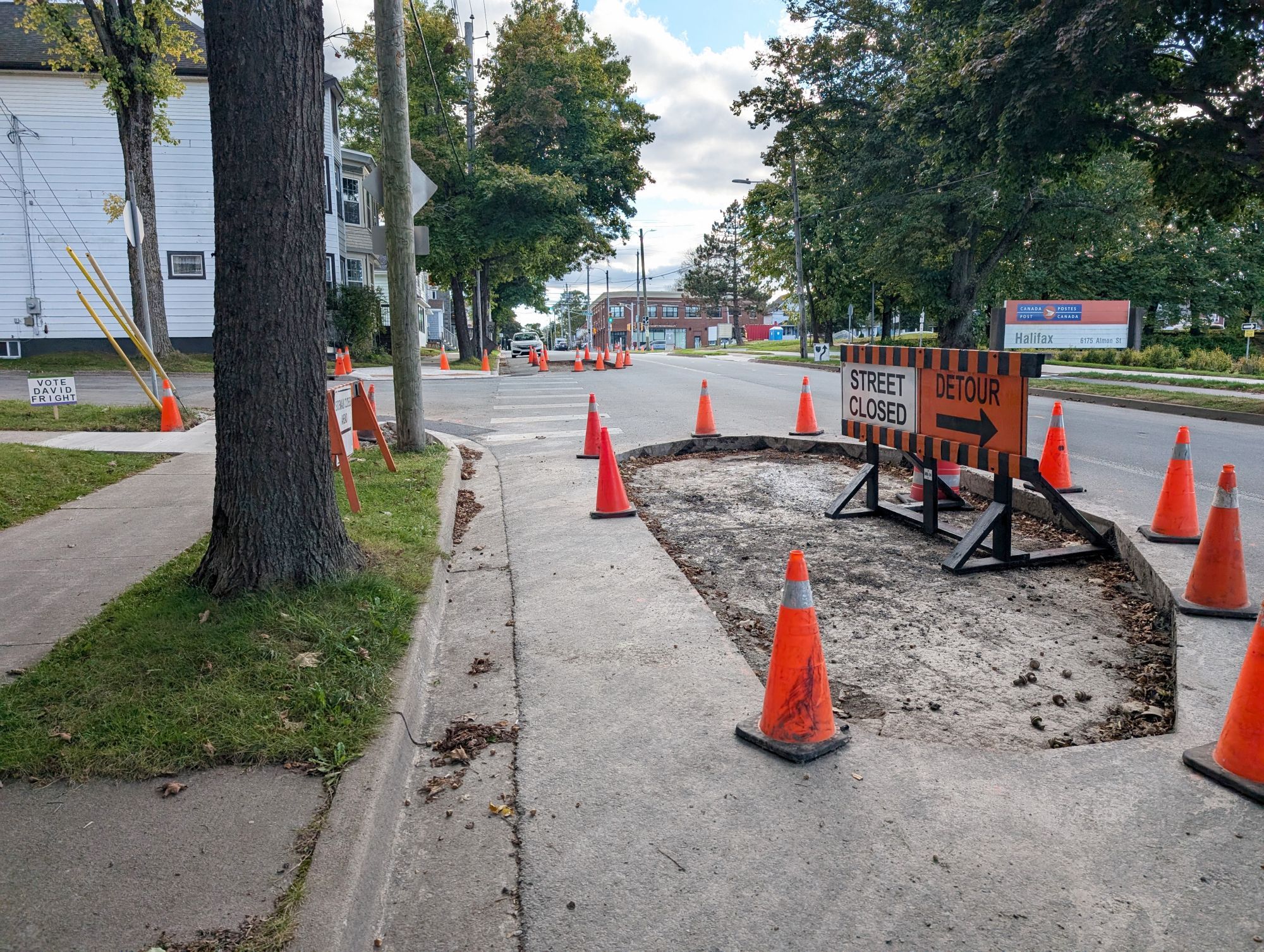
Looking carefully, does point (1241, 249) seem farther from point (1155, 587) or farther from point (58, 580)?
point (58, 580)

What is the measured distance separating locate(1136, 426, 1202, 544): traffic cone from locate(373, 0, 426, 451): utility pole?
7.52m

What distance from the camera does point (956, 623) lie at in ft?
17.0

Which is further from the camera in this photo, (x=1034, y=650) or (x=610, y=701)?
(x=1034, y=650)

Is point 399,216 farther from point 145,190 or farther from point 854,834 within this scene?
point 145,190

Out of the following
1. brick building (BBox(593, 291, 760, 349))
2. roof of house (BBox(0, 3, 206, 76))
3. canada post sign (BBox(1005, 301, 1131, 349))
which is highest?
roof of house (BBox(0, 3, 206, 76))

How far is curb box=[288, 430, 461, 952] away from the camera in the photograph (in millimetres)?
2502

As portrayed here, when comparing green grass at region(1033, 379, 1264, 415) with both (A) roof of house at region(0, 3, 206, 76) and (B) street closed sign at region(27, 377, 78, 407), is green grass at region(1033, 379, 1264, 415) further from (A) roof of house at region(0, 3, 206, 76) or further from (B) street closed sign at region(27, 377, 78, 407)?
(A) roof of house at region(0, 3, 206, 76)

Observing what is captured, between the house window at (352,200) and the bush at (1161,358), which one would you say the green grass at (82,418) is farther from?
the house window at (352,200)

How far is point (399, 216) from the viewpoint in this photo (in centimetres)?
1041

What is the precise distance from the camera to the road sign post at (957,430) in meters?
5.94

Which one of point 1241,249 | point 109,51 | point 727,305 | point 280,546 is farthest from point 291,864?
point 727,305

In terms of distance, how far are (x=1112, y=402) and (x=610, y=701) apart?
1689 centimetres

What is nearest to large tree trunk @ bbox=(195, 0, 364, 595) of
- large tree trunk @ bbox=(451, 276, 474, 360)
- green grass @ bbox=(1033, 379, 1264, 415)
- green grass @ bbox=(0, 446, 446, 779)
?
green grass @ bbox=(0, 446, 446, 779)

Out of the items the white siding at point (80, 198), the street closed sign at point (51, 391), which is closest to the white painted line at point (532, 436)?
the street closed sign at point (51, 391)
